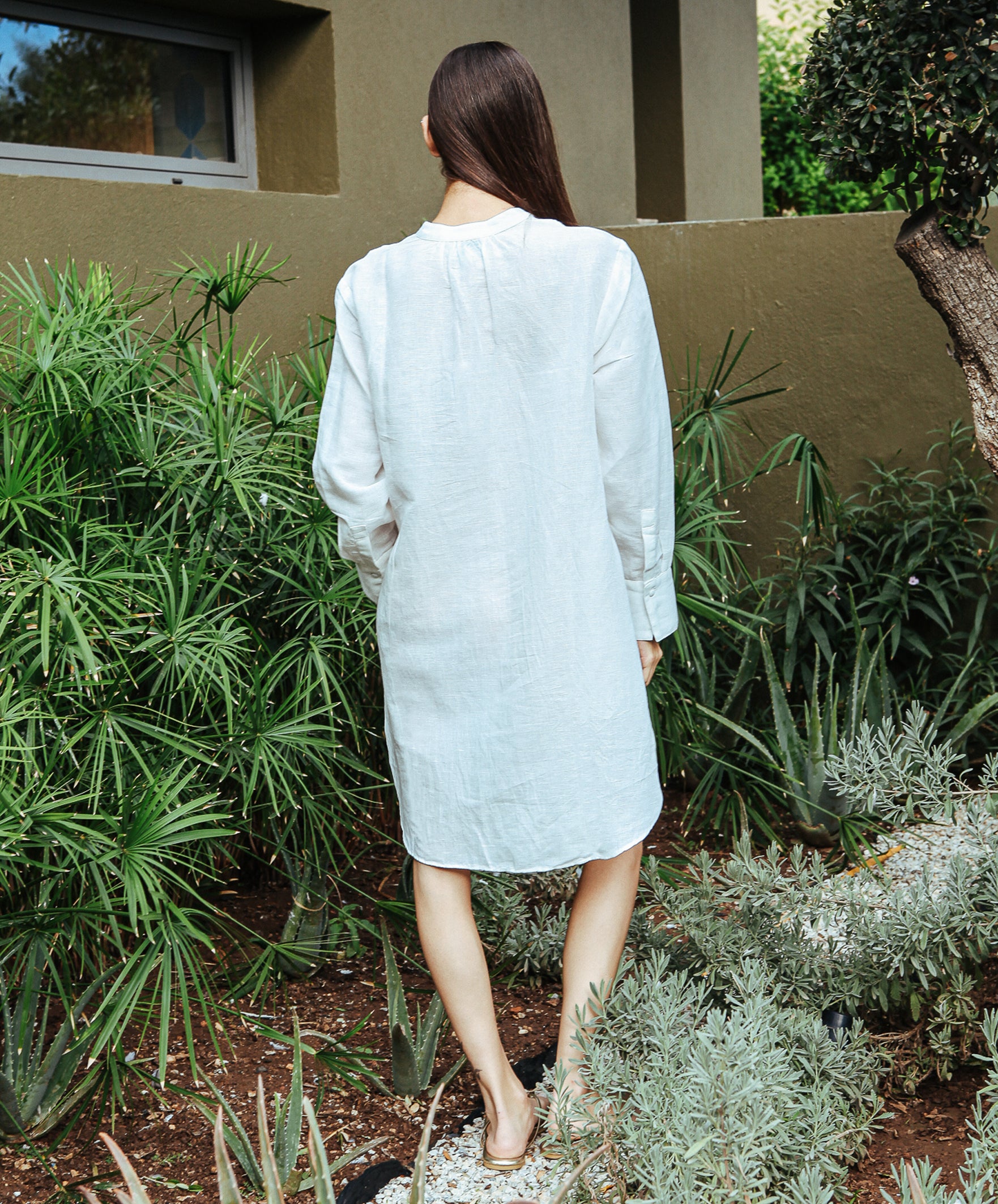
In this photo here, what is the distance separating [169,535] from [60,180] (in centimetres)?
147

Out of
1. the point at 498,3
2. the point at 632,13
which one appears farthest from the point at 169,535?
the point at 632,13

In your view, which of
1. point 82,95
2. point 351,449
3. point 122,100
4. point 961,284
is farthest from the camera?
point 122,100

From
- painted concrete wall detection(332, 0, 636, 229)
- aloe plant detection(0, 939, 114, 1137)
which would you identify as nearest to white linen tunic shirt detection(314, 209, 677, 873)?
aloe plant detection(0, 939, 114, 1137)

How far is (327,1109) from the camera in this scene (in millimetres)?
2312

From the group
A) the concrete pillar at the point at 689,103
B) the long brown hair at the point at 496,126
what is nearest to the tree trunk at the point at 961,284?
the long brown hair at the point at 496,126

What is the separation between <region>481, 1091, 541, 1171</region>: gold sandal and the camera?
2045 mm

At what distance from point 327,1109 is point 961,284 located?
230 cm

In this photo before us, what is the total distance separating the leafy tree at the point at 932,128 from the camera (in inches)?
106

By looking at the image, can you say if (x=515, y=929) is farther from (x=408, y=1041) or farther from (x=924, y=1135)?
(x=924, y=1135)

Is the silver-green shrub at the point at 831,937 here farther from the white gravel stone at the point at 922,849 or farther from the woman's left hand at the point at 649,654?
the white gravel stone at the point at 922,849

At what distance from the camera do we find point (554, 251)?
1943 mm

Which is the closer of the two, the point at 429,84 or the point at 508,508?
the point at 508,508

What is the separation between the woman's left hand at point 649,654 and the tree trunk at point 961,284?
130cm

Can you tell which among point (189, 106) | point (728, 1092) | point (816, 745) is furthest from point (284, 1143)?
point (189, 106)
